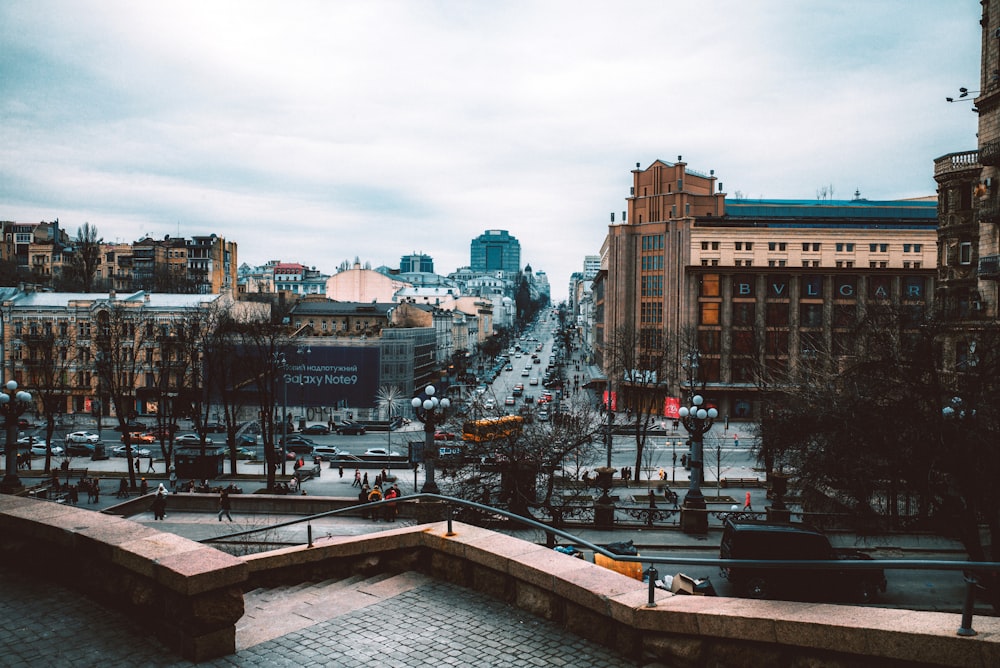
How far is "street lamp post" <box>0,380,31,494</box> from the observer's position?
22.7 metres

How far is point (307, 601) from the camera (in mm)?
8195

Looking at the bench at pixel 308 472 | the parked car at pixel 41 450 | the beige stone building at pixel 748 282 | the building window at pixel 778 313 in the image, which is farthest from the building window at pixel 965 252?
the parked car at pixel 41 450

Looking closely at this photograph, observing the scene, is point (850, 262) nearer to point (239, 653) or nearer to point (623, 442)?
point (623, 442)

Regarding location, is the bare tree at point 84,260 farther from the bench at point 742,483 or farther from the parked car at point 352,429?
the bench at point 742,483

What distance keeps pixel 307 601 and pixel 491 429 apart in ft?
73.4

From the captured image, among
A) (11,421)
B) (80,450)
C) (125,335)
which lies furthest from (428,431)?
(125,335)

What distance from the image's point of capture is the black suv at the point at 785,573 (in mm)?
15328

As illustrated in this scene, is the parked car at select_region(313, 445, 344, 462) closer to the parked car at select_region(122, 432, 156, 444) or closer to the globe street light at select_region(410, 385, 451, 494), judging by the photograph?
the parked car at select_region(122, 432, 156, 444)

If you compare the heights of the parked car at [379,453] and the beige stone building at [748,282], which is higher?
the beige stone building at [748,282]

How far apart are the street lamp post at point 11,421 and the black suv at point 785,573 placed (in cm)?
2171

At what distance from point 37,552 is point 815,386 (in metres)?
27.2

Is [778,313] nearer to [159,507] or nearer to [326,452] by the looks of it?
[326,452]

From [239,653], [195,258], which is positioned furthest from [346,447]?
[195,258]

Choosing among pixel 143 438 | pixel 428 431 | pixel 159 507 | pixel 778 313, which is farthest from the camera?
pixel 778 313
